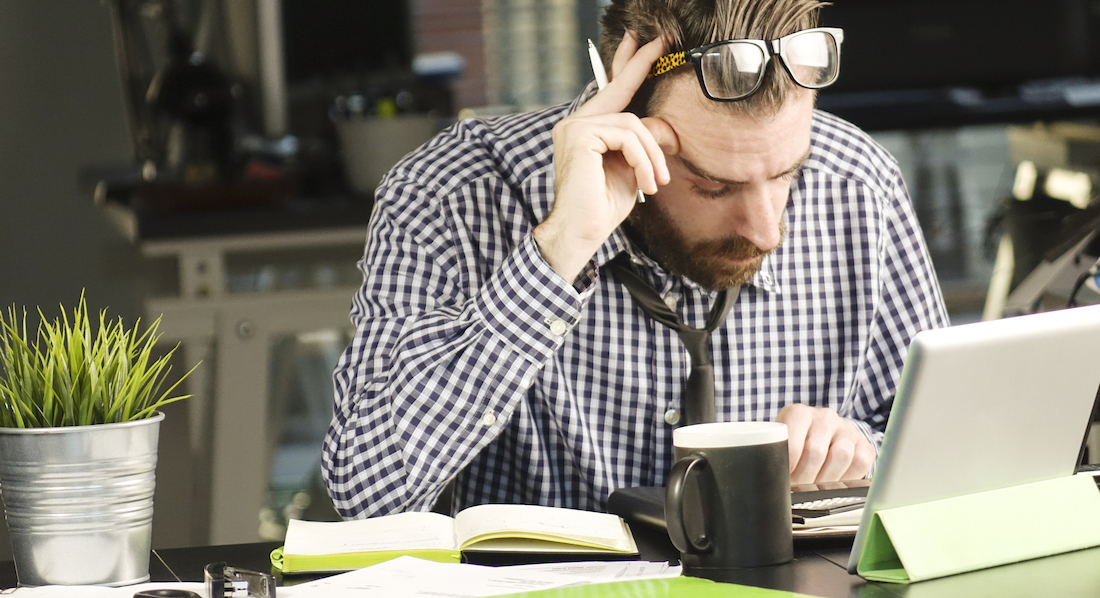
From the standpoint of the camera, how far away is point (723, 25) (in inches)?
Result: 49.4

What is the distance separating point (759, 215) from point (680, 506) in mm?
498

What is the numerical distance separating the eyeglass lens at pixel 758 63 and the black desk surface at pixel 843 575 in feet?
1.54

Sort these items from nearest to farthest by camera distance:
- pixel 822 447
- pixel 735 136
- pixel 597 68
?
pixel 822 447 → pixel 735 136 → pixel 597 68

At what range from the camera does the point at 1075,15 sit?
342 centimetres

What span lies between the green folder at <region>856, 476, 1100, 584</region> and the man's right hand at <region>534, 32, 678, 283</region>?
444 mm

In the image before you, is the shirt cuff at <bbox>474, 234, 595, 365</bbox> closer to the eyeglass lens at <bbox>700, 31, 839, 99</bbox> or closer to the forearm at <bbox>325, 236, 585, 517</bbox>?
the forearm at <bbox>325, 236, 585, 517</bbox>

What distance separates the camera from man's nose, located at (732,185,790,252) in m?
1.26

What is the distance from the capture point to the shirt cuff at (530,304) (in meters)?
1.17

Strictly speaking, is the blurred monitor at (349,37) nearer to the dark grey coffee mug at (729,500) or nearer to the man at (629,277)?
the man at (629,277)

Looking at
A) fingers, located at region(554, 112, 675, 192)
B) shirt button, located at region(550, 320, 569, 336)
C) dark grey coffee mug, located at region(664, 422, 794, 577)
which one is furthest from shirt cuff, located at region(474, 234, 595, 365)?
dark grey coffee mug, located at region(664, 422, 794, 577)

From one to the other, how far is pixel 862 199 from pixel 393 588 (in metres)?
0.87

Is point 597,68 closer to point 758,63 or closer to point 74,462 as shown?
point 758,63

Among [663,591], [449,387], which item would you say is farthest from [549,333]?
[663,591]

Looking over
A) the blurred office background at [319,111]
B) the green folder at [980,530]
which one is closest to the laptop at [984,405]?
the green folder at [980,530]
